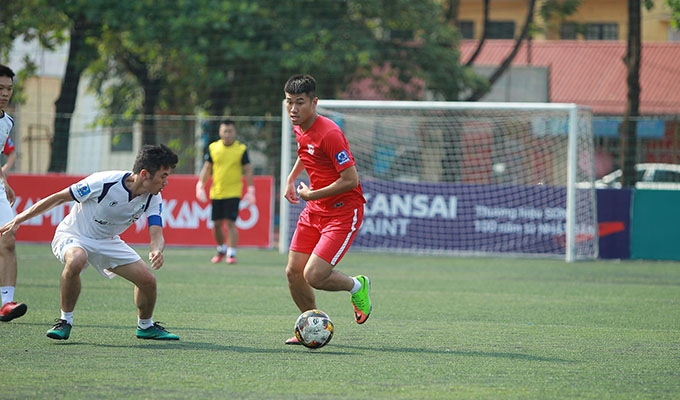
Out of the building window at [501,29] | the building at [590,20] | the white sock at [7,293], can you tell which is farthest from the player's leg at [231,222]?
the building window at [501,29]

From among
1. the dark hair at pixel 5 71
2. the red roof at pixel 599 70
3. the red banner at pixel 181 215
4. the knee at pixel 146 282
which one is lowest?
the red banner at pixel 181 215

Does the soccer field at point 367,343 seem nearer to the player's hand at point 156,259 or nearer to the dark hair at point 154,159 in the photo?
the player's hand at point 156,259

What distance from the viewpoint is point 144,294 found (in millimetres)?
6379

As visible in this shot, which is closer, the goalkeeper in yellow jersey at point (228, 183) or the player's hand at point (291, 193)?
the player's hand at point (291, 193)

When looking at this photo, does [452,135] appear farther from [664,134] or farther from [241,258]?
[241,258]

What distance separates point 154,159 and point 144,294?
40.7 inches

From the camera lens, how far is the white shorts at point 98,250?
20.7 feet

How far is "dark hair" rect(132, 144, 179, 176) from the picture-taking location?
237 inches

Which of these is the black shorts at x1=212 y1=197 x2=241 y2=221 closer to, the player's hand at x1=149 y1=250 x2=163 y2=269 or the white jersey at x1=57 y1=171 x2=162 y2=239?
the white jersey at x1=57 y1=171 x2=162 y2=239

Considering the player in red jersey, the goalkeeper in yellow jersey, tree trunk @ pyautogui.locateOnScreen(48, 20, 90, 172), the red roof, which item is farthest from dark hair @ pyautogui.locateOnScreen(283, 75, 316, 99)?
the red roof

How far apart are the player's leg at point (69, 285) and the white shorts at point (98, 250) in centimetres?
5

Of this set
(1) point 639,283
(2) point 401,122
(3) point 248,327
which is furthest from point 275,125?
(3) point 248,327

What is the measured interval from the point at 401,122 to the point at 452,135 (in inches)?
48.8

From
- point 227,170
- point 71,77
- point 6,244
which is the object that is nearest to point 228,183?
point 227,170
